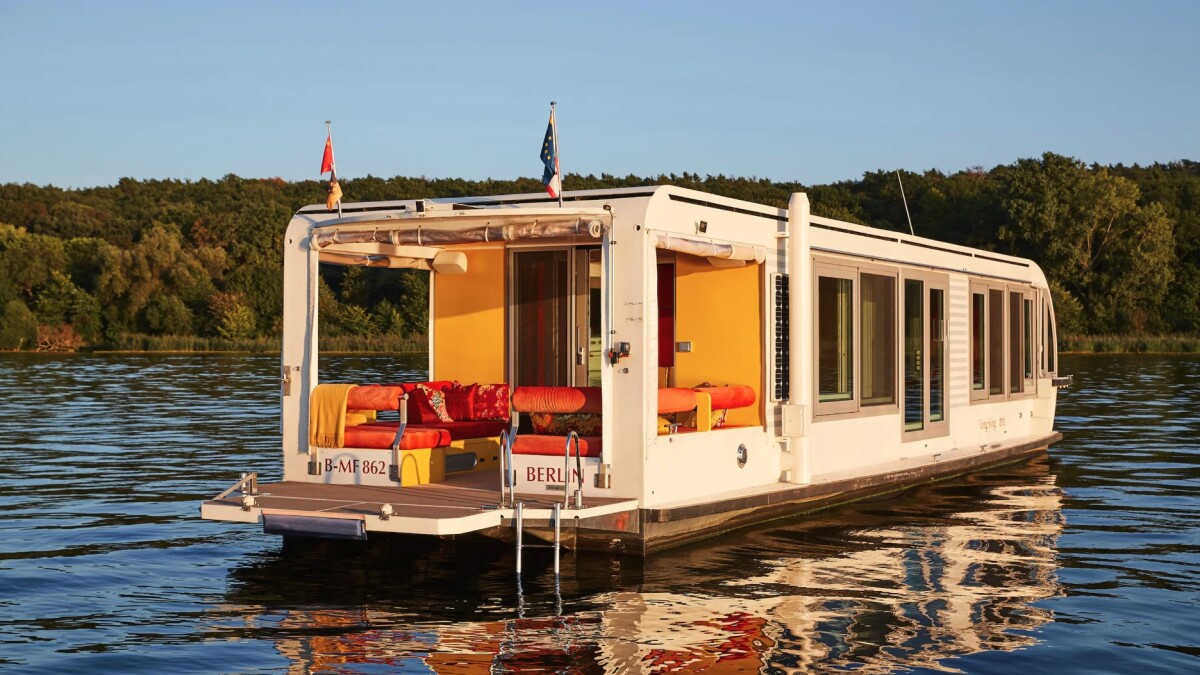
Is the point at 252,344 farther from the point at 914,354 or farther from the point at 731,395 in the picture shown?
the point at 731,395

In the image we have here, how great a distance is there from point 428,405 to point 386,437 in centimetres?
124

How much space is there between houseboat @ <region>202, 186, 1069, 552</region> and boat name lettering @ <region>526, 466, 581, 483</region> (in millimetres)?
13

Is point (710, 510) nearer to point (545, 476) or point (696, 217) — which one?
point (545, 476)

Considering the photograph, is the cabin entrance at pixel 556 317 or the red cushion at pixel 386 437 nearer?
the red cushion at pixel 386 437

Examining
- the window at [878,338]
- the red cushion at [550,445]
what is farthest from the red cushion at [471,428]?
the window at [878,338]

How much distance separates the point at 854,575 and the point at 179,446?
47.9 feet

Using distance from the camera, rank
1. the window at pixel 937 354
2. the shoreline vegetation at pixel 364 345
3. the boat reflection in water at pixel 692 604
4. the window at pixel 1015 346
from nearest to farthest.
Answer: the boat reflection in water at pixel 692 604, the window at pixel 937 354, the window at pixel 1015 346, the shoreline vegetation at pixel 364 345

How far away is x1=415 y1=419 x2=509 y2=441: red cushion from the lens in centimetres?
1229

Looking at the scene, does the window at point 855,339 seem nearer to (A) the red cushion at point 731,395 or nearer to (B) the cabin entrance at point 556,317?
(A) the red cushion at point 731,395

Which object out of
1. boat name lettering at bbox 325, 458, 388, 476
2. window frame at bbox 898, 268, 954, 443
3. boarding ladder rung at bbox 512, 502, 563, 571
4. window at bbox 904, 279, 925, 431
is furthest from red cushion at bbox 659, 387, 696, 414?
window at bbox 904, 279, 925, 431

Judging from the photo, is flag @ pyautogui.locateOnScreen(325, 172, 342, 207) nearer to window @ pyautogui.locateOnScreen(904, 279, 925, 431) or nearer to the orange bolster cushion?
the orange bolster cushion

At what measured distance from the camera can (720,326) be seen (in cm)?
1298

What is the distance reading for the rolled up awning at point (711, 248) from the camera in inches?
426

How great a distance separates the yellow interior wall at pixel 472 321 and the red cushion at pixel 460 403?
2.09 ft
